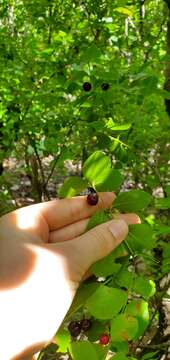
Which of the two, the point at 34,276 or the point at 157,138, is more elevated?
the point at 34,276

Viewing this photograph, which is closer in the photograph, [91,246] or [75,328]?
[91,246]

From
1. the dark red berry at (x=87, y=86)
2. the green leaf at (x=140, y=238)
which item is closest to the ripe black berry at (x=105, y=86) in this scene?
the dark red berry at (x=87, y=86)

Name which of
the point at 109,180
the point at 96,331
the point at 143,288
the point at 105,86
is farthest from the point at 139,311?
the point at 105,86

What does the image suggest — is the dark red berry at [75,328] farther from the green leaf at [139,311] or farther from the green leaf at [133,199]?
the green leaf at [133,199]

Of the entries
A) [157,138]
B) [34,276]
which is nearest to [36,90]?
[157,138]

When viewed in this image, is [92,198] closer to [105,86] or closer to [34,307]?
[34,307]

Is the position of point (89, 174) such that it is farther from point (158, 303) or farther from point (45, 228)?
point (158, 303)
